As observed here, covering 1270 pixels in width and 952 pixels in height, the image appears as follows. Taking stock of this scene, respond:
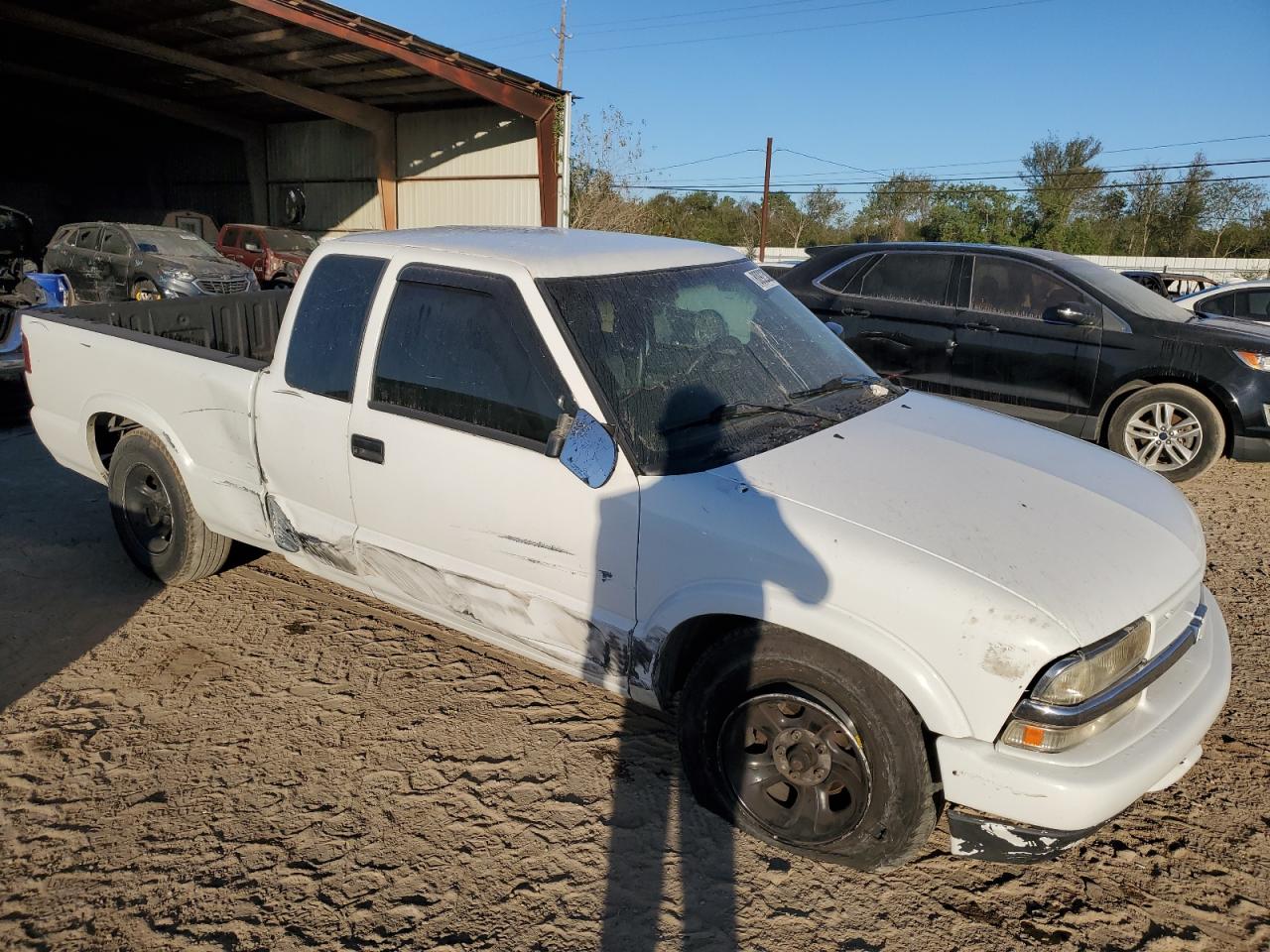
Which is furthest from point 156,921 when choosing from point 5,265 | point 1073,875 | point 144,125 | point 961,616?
point 144,125

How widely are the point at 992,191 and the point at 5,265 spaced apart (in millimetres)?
48422

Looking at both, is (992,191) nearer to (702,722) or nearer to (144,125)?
(144,125)

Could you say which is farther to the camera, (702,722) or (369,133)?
(369,133)

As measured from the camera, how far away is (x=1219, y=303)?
10445 mm

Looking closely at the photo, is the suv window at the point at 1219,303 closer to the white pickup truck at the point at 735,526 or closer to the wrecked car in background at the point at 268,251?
the white pickup truck at the point at 735,526

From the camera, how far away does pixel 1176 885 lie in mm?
2656

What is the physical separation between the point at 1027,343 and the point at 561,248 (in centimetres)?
484

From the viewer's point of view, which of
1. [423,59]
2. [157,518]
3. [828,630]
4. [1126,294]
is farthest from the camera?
[423,59]

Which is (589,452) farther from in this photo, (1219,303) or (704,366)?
(1219,303)

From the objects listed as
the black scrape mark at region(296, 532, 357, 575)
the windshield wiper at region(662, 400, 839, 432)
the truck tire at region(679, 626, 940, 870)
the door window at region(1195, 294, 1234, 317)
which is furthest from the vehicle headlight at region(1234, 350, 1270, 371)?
the black scrape mark at region(296, 532, 357, 575)

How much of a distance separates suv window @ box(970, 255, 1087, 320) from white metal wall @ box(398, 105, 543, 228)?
47.5ft

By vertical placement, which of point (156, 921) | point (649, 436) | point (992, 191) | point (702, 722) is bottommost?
point (156, 921)

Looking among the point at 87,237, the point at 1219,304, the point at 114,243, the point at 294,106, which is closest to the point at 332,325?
the point at 1219,304

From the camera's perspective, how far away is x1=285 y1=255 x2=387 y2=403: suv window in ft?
11.4
